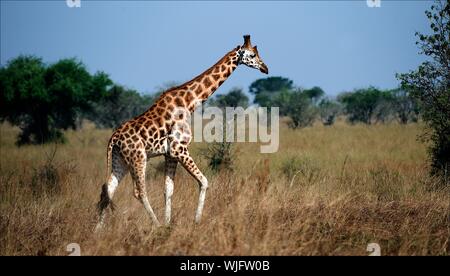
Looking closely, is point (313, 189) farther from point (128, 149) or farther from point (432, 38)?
point (432, 38)

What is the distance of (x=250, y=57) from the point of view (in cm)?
702

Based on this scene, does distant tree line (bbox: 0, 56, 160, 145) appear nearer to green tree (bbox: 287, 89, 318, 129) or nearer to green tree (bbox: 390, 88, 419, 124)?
green tree (bbox: 287, 89, 318, 129)

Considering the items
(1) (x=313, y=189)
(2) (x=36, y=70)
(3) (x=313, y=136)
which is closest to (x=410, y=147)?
(3) (x=313, y=136)

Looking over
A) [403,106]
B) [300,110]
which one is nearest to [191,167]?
[300,110]

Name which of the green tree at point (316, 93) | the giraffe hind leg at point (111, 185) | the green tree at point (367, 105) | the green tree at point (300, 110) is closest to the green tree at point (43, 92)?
the green tree at point (300, 110)

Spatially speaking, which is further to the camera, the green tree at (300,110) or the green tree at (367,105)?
the green tree at (367,105)

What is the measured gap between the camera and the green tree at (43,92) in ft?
77.3

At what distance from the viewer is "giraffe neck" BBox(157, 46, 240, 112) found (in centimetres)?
691

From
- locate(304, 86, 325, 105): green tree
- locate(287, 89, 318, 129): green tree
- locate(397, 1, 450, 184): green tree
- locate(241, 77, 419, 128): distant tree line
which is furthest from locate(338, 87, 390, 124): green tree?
locate(397, 1, 450, 184): green tree

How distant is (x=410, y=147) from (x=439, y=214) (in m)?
10.3

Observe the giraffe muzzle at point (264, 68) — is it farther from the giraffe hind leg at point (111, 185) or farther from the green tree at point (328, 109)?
the green tree at point (328, 109)

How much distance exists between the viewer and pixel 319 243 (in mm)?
5539

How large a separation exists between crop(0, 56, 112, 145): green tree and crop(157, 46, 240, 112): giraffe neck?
1648cm

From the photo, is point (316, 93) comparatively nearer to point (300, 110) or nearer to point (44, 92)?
point (300, 110)
